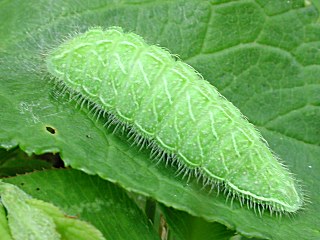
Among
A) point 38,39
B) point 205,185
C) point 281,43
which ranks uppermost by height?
point 281,43

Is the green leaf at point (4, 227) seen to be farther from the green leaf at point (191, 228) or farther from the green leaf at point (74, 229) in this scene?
the green leaf at point (191, 228)

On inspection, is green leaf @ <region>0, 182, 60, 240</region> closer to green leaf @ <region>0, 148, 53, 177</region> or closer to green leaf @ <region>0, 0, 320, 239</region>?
green leaf @ <region>0, 0, 320, 239</region>

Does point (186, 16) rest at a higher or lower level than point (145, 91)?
higher

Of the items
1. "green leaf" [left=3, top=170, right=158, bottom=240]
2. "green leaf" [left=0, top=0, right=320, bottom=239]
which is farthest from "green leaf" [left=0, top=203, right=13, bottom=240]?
"green leaf" [left=0, top=0, right=320, bottom=239]

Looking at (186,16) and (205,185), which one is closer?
(205,185)

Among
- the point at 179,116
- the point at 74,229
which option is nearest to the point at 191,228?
the point at 179,116

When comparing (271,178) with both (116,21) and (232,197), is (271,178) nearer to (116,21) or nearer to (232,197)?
(232,197)

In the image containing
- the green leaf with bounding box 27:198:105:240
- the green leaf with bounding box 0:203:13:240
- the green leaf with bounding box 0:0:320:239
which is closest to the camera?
the green leaf with bounding box 0:203:13:240

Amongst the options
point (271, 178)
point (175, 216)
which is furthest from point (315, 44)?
point (175, 216)
